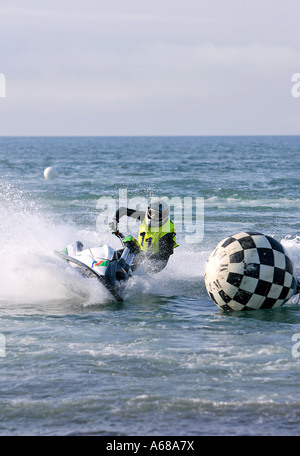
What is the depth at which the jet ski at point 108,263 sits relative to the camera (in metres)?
9.47

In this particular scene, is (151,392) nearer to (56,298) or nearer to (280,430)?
(280,430)

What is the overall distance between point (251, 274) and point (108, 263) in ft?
8.16

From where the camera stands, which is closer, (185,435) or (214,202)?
(185,435)

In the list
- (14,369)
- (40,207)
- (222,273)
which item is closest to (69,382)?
(14,369)

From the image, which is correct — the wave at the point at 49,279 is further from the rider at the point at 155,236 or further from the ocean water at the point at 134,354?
the rider at the point at 155,236

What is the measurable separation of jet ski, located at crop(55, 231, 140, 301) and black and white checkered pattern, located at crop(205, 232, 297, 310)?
178cm

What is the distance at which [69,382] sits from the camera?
237 inches

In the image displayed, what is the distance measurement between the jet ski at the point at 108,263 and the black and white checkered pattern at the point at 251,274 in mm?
1777

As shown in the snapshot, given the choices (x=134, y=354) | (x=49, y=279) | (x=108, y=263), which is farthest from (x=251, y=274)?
(x=49, y=279)

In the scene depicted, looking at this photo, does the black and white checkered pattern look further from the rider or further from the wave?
the rider

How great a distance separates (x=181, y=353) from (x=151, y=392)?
3.55 ft

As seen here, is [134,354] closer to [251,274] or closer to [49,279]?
[251,274]

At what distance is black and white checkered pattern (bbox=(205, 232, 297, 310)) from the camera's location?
798 cm

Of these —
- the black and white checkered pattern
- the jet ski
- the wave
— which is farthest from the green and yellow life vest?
the black and white checkered pattern
